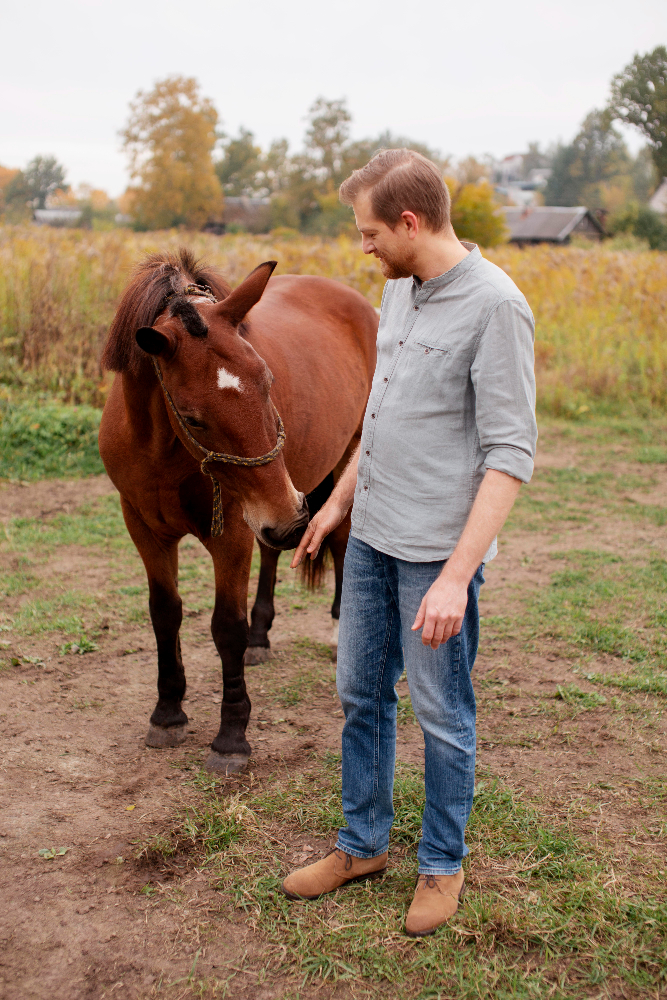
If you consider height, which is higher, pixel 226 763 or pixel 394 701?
pixel 394 701

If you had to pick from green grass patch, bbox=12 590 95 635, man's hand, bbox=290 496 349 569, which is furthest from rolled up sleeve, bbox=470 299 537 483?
green grass patch, bbox=12 590 95 635

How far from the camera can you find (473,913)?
2086mm

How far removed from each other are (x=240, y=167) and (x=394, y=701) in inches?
2590

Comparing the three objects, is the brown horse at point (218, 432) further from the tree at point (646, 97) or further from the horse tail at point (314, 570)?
the tree at point (646, 97)

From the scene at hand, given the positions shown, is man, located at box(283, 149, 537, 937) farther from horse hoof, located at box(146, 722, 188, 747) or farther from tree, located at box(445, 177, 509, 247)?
tree, located at box(445, 177, 509, 247)

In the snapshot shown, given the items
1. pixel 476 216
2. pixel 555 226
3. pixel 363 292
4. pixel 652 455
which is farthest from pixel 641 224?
pixel 652 455

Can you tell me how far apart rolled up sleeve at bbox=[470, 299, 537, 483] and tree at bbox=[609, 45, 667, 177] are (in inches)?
1475

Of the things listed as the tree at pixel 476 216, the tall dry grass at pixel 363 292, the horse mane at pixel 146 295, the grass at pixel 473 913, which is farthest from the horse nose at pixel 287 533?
the tree at pixel 476 216

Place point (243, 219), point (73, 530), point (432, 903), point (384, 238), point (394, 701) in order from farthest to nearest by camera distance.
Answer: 1. point (243, 219)
2. point (73, 530)
3. point (394, 701)
4. point (432, 903)
5. point (384, 238)

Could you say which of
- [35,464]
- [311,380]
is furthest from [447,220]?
[35,464]

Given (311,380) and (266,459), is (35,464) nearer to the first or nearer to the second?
(311,380)

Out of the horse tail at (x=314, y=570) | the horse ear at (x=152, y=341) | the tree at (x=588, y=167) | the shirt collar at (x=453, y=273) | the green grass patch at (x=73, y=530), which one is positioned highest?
the tree at (x=588, y=167)

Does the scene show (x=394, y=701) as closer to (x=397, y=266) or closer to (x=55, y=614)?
(x=397, y=266)

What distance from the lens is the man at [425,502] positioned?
1.71 m
